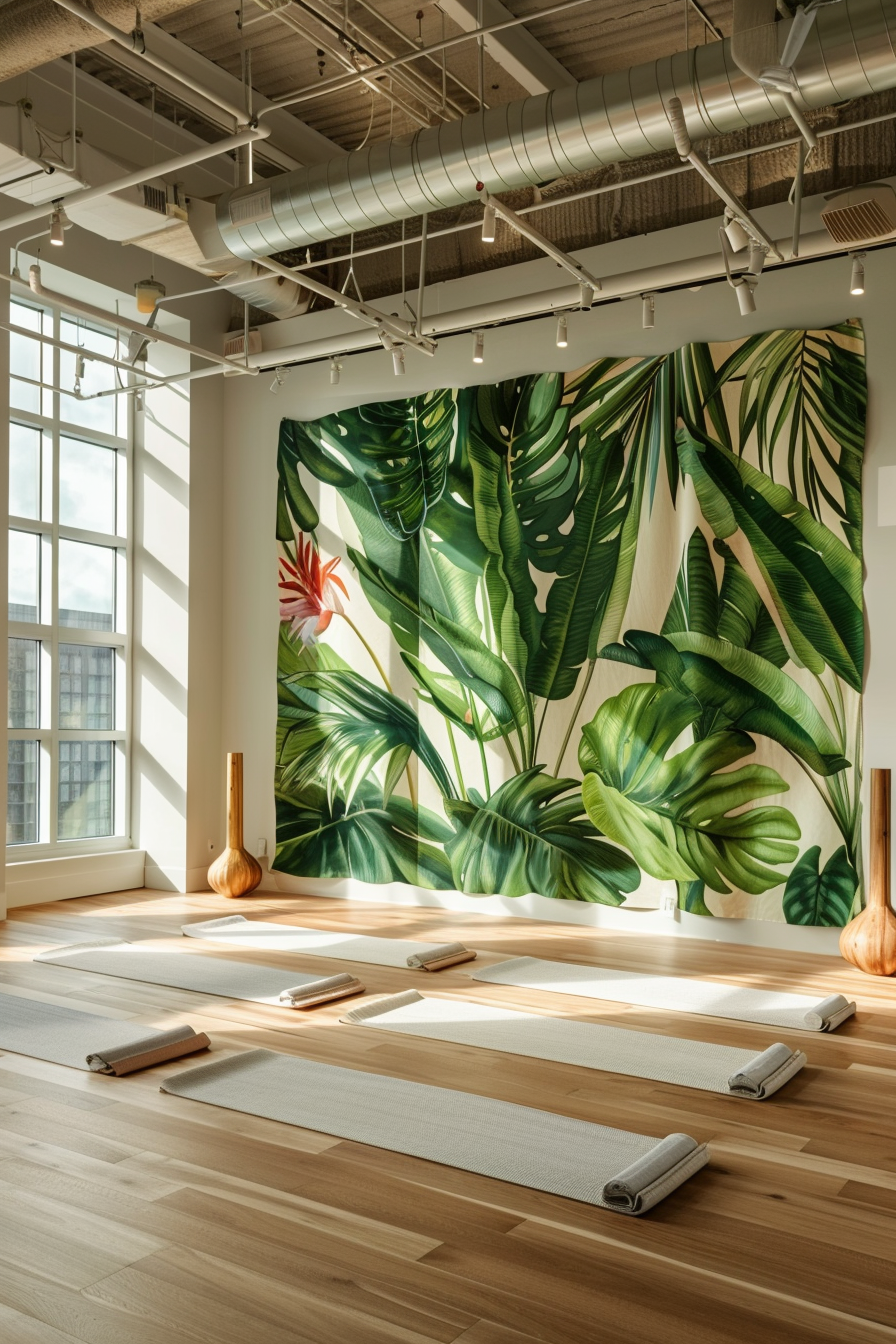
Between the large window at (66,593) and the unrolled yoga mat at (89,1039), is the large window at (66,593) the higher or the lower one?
the higher one

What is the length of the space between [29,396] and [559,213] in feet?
12.2

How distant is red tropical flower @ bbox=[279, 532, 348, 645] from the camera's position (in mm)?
7648

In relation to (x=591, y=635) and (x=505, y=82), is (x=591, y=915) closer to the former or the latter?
(x=591, y=635)

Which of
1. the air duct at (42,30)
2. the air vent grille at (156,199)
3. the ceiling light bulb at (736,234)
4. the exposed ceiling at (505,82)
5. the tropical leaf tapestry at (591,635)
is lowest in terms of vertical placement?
the tropical leaf tapestry at (591,635)

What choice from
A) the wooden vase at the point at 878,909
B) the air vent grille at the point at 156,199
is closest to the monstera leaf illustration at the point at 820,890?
the wooden vase at the point at 878,909

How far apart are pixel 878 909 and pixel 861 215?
3.23m

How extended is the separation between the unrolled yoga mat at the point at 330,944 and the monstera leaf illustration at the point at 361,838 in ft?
3.08

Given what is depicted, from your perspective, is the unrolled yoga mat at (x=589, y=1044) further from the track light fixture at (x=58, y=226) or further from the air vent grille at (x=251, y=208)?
the air vent grille at (x=251, y=208)

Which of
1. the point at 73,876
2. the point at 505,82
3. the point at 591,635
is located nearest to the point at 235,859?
the point at 73,876

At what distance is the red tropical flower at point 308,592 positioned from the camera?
25.1ft

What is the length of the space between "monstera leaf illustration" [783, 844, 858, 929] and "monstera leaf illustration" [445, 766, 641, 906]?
877mm

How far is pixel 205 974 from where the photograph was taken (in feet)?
17.1

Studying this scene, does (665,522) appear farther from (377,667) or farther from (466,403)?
(377,667)

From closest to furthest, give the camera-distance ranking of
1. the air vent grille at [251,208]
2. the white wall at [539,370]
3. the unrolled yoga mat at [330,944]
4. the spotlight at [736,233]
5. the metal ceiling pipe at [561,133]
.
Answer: the metal ceiling pipe at [561,133] < the spotlight at [736,233] < the air vent grille at [251,208] < the unrolled yoga mat at [330,944] < the white wall at [539,370]
